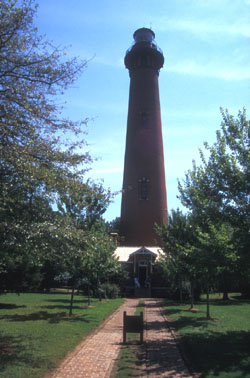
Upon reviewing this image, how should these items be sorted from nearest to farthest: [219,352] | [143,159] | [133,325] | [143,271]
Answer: [219,352]
[133,325]
[143,271]
[143,159]

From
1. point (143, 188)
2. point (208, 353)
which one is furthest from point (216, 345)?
point (143, 188)

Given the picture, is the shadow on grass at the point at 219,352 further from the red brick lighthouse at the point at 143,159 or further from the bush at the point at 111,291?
the red brick lighthouse at the point at 143,159

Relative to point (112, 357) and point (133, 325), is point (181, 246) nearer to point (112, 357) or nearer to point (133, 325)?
point (133, 325)

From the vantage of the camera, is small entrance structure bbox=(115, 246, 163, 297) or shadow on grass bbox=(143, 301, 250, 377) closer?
shadow on grass bbox=(143, 301, 250, 377)

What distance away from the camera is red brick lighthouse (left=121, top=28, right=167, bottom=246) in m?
31.0

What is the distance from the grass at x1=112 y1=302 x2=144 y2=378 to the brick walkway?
5.5 inches

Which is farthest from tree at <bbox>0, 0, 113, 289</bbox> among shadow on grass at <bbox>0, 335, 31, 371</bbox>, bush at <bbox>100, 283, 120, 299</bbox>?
bush at <bbox>100, 283, 120, 299</bbox>

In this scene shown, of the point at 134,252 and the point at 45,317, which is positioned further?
the point at 134,252

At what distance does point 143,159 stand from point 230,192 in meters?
23.0

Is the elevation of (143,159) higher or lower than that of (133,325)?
higher

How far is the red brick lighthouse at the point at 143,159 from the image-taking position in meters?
31.0

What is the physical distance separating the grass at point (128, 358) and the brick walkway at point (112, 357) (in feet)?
0.46

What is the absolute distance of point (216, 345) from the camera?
352 inches

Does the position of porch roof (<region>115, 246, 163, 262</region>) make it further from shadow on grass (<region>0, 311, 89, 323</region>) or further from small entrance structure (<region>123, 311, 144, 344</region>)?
small entrance structure (<region>123, 311, 144, 344</region>)
